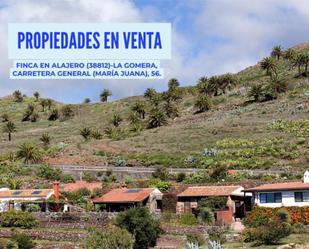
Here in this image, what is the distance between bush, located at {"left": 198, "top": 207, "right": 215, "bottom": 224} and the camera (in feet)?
207

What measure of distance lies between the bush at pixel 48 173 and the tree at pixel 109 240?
46.9 meters

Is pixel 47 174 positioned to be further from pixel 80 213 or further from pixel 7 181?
pixel 80 213

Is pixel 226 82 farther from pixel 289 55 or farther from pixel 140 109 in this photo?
pixel 140 109

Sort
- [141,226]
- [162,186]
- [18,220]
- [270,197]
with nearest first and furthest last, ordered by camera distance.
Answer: [141,226] < [18,220] < [270,197] < [162,186]

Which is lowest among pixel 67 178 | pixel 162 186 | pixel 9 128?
pixel 162 186

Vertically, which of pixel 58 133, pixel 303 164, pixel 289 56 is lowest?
pixel 303 164

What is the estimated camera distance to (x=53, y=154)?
117562 mm

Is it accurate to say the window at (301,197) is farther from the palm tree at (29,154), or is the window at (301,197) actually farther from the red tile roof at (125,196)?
Result: the palm tree at (29,154)

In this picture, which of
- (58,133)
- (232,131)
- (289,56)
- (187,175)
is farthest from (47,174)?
(289,56)

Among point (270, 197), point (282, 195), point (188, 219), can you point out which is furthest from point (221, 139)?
point (188, 219)

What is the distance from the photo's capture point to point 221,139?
4683 inches

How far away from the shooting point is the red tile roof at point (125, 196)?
2809 inches

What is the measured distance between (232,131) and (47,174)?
1580 inches

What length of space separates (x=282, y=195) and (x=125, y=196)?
55.9 feet
